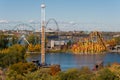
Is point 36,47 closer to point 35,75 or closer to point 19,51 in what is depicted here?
point 19,51

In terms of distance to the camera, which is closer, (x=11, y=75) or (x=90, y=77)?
(x=90, y=77)

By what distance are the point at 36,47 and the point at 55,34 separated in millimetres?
21023

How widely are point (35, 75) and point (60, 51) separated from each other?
105ft

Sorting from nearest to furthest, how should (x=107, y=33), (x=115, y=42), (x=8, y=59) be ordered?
1. (x=8, y=59)
2. (x=115, y=42)
3. (x=107, y=33)

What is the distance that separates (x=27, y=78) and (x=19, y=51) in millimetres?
11007

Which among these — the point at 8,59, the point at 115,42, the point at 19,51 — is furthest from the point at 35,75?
the point at 115,42

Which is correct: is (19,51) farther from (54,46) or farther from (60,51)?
(54,46)

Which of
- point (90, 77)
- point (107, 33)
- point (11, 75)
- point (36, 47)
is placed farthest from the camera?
point (107, 33)

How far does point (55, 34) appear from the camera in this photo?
60.7 meters

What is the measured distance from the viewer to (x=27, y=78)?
971 cm

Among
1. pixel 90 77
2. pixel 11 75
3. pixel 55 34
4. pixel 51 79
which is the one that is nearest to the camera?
pixel 51 79

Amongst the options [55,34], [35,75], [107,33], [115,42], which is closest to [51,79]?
[35,75]

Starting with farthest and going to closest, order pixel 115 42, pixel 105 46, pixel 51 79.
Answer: pixel 115 42, pixel 105 46, pixel 51 79

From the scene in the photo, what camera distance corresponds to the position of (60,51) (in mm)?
41562
